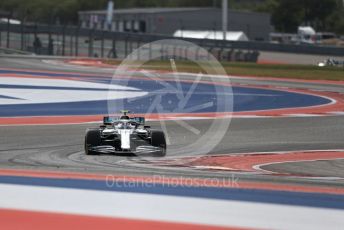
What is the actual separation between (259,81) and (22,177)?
24658 millimetres

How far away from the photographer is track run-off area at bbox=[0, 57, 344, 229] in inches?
256

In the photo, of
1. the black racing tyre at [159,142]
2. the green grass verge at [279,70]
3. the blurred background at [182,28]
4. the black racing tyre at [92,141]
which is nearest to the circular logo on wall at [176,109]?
the black racing tyre at [159,142]

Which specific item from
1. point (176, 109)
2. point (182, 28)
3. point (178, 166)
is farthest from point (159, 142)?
point (182, 28)

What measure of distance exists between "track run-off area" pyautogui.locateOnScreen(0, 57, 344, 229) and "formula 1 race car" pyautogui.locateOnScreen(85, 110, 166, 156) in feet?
0.49

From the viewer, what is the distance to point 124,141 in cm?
1140

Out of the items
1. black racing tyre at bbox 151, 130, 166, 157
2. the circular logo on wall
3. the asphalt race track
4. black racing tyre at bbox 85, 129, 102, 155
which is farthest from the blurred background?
black racing tyre at bbox 85, 129, 102, 155

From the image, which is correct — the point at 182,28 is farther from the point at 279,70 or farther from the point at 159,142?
the point at 159,142

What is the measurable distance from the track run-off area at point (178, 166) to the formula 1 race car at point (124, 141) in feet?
0.49

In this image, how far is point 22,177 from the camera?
27.1 ft

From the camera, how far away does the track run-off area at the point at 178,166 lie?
651cm

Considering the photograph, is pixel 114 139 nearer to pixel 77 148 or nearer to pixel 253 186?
pixel 77 148

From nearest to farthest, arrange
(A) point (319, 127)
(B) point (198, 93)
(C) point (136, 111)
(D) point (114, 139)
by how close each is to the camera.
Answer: (D) point (114, 139) → (C) point (136, 111) → (A) point (319, 127) → (B) point (198, 93)

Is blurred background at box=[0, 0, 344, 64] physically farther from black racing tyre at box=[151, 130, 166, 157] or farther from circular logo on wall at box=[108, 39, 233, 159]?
black racing tyre at box=[151, 130, 166, 157]

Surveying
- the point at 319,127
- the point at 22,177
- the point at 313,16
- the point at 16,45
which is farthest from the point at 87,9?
the point at 22,177
